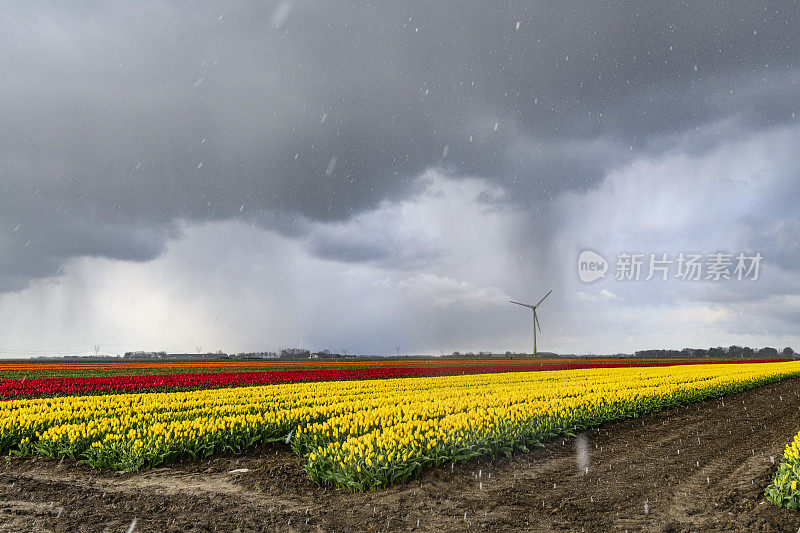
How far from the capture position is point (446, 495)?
8.48 m

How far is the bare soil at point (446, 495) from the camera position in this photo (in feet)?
24.5

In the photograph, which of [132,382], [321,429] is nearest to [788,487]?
[321,429]

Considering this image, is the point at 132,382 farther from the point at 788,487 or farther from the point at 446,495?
the point at 788,487

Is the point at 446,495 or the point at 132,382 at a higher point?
the point at 446,495

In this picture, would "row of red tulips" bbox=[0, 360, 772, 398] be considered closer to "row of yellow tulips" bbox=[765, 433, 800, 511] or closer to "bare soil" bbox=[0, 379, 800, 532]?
"bare soil" bbox=[0, 379, 800, 532]

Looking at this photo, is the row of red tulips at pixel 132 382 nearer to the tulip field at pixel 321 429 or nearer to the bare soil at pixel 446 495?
the tulip field at pixel 321 429

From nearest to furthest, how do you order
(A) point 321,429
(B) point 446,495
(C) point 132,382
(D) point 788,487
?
(D) point 788,487
(B) point 446,495
(A) point 321,429
(C) point 132,382

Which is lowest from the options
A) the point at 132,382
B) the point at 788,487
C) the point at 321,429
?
the point at 132,382

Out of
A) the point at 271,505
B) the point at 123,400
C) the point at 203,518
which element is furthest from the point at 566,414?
the point at 123,400

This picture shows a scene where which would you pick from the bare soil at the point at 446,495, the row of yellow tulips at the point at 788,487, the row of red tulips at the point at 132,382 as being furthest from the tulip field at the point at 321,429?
the row of red tulips at the point at 132,382

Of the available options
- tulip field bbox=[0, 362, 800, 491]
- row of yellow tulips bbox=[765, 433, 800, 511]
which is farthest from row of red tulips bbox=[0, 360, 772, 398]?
row of yellow tulips bbox=[765, 433, 800, 511]

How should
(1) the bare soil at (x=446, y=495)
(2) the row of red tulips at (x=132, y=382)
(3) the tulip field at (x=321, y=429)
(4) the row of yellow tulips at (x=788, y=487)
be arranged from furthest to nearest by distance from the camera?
(2) the row of red tulips at (x=132, y=382) < (3) the tulip field at (x=321, y=429) < (1) the bare soil at (x=446, y=495) < (4) the row of yellow tulips at (x=788, y=487)

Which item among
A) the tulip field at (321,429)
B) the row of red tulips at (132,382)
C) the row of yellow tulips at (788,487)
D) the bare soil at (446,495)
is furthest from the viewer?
the row of red tulips at (132,382)

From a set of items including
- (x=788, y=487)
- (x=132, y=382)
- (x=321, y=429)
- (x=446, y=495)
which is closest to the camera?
(x=788, y=487)
